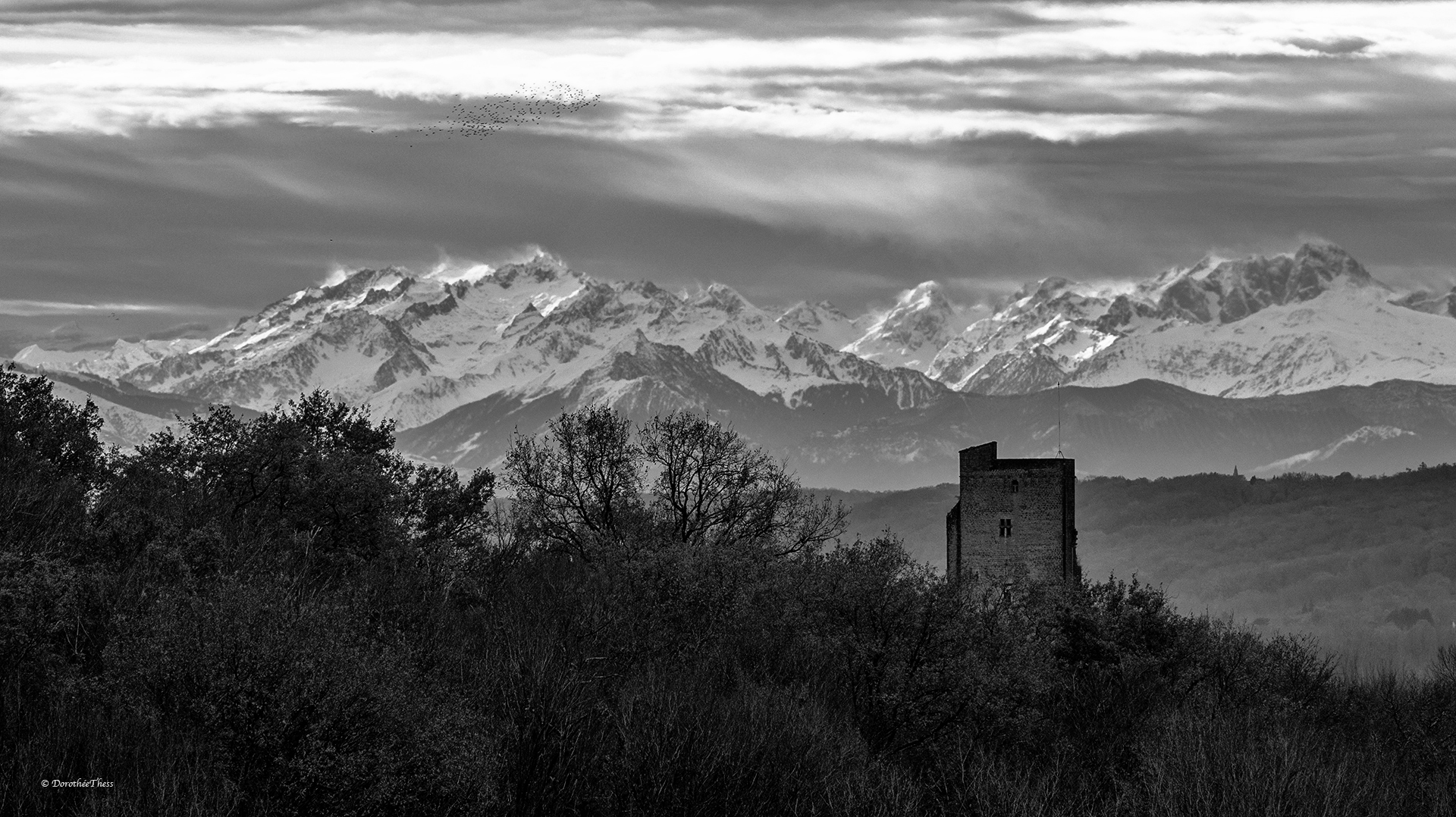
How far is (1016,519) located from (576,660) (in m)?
56.8

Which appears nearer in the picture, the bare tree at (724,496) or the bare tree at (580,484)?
the bare tree at (580,484)

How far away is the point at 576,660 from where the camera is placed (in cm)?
5572

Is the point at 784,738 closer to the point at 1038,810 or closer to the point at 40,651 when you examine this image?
the point at 1038,810

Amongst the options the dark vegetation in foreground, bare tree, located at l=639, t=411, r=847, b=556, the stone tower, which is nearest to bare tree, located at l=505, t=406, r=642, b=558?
the dark vegetation in foreground

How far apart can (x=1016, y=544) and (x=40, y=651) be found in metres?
69.8

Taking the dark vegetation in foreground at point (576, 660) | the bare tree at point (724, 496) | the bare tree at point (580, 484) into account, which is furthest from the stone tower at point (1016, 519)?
the bare tree at point (580, 484)

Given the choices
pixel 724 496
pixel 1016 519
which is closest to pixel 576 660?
pixel 724 496

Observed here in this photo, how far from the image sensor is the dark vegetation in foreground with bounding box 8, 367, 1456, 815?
42.5 meters

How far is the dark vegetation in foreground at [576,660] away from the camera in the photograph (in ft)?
140

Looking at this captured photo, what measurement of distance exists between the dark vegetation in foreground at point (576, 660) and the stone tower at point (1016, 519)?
298 inches

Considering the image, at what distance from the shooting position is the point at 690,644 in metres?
64.2

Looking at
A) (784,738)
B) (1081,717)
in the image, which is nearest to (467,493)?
(1081,717)

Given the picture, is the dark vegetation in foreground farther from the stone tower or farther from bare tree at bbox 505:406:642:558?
the stone tower

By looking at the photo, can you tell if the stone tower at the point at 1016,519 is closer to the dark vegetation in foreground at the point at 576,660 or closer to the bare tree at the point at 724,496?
the dark vegetation in foreground at the point at 576,660
